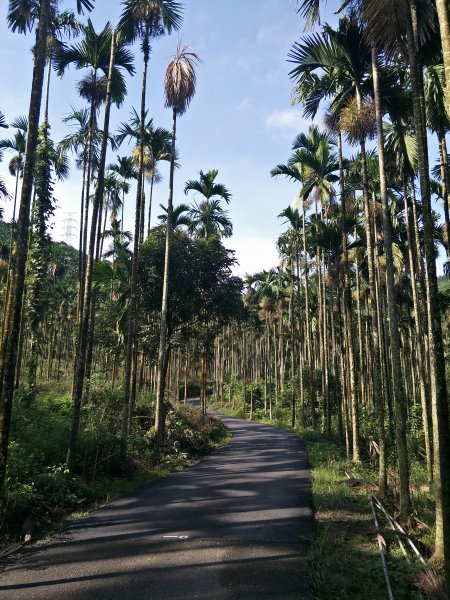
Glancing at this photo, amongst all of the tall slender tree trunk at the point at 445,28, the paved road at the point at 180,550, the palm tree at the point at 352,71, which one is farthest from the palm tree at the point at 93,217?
the tall slender tree trunk at the point at 445,28

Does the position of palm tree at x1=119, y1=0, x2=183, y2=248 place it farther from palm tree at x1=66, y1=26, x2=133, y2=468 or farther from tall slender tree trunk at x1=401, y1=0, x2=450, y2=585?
tall slender tree trunk at x1=401, y1=0, x2=450, y2=585

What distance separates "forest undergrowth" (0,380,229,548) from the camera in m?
7.72

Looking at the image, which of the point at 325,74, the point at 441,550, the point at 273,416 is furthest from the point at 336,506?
the point at 273,416

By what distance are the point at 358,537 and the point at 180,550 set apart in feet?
9.74

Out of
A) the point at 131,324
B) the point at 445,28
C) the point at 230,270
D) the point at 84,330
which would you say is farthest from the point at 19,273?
the point at 230,270

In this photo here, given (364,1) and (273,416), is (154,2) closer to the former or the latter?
(364,1)

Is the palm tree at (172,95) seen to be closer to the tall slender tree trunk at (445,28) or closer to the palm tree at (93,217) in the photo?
the palm tree at (93,217)

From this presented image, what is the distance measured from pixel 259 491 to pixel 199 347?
471 inches

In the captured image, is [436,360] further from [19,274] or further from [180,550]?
[19,274]

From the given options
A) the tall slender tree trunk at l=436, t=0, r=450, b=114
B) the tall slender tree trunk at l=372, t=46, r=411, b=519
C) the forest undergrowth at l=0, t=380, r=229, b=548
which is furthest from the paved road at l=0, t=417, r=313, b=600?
the tall slender tree trunk at l=436, t=0, r=450, b=114

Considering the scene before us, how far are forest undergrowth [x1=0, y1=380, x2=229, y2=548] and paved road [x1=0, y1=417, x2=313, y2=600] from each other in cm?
66

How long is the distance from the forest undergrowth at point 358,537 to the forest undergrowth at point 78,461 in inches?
185

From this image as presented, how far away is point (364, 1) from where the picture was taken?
692 centimetres

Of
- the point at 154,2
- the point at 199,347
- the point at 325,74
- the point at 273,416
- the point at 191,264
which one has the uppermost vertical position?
the point at 154,2
